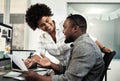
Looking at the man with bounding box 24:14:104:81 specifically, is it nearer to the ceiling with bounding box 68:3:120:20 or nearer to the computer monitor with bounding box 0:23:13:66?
the computer monitor with bounding box 0:23:13:66

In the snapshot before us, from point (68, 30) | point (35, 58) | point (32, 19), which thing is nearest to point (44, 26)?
point (32, 19)

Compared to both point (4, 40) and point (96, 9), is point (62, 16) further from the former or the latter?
point (4, 40)

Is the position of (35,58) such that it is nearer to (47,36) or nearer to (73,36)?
(47,36)

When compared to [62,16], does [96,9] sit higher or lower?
higher

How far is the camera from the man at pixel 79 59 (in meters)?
1.14

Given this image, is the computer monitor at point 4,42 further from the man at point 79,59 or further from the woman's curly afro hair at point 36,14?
the man at point 79,59

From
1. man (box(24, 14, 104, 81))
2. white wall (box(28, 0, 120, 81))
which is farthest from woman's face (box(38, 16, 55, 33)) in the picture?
white wall (box(28, 0, 120, 81))

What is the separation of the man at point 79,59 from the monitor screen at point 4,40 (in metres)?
0.56

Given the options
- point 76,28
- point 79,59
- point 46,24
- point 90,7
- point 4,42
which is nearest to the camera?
point 79,59

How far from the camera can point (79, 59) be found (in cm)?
114

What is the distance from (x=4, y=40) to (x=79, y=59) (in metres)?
0.85

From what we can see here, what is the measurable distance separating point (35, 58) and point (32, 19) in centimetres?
43

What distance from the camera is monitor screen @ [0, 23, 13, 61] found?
5.50 feet

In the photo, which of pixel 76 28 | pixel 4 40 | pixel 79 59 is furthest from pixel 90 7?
pixel 79 59
